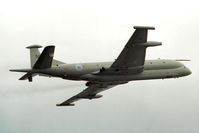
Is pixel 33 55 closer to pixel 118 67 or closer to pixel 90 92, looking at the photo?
pixel 90 92

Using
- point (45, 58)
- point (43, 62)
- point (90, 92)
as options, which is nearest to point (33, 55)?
point (43, 62)

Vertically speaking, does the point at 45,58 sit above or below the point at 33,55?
above

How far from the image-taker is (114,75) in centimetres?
7462

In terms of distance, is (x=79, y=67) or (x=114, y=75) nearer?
(x=79, y=67)

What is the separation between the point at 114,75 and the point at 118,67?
146cm

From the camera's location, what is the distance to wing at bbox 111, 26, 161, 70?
69.6m

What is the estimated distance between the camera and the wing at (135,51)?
69562mm

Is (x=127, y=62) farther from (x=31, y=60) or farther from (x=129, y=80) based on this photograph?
(x=31, y=60)

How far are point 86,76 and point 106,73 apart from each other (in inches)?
95.6

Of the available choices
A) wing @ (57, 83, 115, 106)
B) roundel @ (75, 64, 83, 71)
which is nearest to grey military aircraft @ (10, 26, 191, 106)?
roundel @ (75, 64, 83, 71)

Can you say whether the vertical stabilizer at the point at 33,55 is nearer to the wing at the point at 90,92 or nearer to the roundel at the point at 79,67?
the roundel at the point at 79,67

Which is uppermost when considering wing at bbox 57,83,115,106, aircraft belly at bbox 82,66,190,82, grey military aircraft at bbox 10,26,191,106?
grey military aircraft at bbox 10,26,191,106

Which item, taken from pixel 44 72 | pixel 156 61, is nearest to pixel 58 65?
pixel 44 72

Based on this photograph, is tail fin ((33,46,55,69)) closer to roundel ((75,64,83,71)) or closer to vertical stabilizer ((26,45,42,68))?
roundel ((75,64,83,71))
